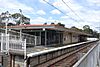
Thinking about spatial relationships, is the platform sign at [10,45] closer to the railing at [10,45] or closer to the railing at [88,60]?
the railing at [10,45]

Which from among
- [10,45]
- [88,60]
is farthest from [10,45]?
[88,60]

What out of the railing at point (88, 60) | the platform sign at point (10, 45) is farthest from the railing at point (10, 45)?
the railing at point (88, 60)

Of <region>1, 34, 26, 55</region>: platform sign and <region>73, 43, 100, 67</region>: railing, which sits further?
<region>1, 34, 26, 55</region>: platform sign

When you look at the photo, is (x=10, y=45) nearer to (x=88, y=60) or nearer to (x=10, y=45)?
(x=10, y=45)

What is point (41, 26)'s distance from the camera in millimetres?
25719

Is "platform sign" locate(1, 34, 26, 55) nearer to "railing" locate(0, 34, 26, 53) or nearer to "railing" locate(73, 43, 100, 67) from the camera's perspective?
"railing" locate(0, 34, 26, 53)

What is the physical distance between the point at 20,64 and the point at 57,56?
17.7 feet

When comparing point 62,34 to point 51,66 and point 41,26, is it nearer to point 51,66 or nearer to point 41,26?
point 41,26

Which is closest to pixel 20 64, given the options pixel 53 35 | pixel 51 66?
pixel 51 66

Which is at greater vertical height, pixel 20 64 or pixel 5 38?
pixel 5 38

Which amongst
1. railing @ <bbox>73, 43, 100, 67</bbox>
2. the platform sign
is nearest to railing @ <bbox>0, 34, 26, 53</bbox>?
the platform sign

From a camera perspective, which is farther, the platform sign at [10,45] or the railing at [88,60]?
the platform sign at [10,45]

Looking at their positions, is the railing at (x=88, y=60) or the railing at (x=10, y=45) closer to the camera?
the railing at (x=88, y=60)

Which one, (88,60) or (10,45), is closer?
(88,60)
